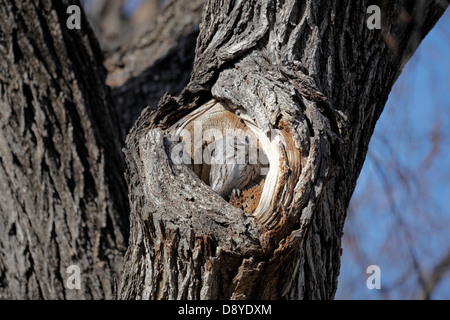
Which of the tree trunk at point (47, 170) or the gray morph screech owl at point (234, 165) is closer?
the gray morph screech owl at point (234, 165)

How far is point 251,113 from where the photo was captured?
1665 mm

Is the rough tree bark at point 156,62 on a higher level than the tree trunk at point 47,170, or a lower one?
higher

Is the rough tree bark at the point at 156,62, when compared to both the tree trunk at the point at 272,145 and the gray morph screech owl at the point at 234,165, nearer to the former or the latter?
the tree trunk at the point at 272,145

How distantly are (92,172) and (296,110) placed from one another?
40.4 inches

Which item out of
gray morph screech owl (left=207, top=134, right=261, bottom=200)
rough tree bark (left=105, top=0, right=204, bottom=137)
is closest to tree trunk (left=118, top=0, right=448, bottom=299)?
gray morph screech owl (left=207, top=134, right=261, bottom=200)

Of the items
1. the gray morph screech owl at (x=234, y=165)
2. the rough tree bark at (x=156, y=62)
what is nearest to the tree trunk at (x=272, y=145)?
the gray morph screech owl at (x=234, y=165)

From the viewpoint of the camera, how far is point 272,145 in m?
1.61

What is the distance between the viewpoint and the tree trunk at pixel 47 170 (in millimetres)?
2223

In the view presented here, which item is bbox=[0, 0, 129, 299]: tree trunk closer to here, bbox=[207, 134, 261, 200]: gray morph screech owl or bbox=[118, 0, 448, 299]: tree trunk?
bbox=[118, 0, 448, 299]: tree trunk

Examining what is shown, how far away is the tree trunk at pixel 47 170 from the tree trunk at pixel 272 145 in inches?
20.4

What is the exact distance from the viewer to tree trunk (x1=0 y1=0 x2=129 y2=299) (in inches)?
87.5
